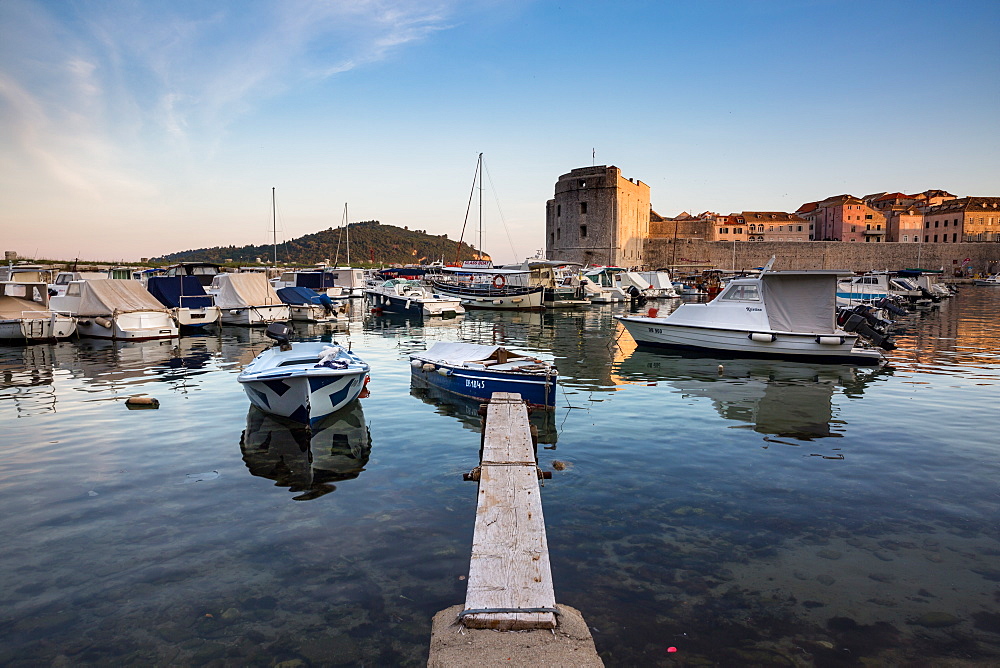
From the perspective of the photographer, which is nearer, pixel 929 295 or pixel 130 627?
pixel 130 627

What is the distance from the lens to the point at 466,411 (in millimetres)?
12328

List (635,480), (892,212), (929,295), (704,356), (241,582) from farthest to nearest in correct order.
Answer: (892,212) < (929,295) < (704,356) < (635,480) < (241,582)

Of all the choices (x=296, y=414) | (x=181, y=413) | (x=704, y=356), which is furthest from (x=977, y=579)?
(x=704, y=356)

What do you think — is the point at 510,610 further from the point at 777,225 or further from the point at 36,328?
the point at 777,225

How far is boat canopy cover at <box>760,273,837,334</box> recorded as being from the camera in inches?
721

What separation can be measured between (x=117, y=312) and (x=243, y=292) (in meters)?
7.38

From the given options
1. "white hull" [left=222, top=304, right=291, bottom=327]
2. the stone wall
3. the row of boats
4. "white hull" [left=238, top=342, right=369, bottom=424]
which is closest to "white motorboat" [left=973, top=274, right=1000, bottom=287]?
the stone wall

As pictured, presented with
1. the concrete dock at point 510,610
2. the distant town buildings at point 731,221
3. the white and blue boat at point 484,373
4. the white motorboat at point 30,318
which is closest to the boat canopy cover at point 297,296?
the white motorboat at point 30,318

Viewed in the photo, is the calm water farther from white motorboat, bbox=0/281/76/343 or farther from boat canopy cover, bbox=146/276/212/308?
boat canopy cover, bbox=146/276/212/308

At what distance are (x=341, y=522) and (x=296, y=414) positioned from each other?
4.11m

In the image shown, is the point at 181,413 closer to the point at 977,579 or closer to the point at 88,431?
the point at 88,431

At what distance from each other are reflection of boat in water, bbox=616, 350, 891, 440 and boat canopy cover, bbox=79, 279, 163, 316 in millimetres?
20927

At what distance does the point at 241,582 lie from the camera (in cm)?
548

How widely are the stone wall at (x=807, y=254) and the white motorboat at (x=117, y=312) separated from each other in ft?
240
